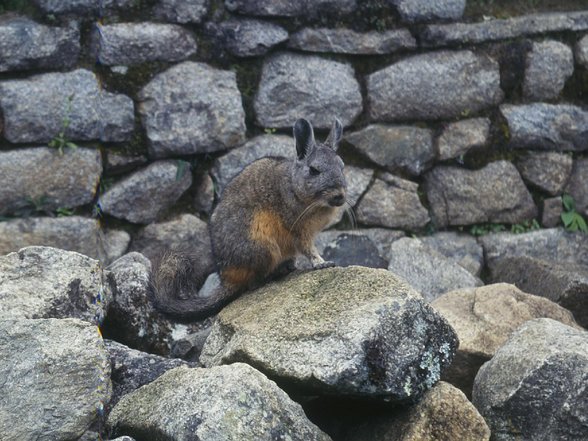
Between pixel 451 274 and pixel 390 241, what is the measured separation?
2.22ft

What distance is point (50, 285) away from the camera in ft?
17.4

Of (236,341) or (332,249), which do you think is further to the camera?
(332,249)

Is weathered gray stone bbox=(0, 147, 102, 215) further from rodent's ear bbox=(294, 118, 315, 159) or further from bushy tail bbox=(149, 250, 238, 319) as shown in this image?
rodent's ear bbox=(294, 118, 315, 159)

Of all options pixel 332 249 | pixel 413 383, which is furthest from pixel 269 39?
pixel 413 383

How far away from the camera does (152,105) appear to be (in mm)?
7617

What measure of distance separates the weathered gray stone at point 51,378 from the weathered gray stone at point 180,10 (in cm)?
364

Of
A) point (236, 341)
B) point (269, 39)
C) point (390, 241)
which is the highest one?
point (269, 39)

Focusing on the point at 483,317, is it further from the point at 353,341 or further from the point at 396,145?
the point at 396,145

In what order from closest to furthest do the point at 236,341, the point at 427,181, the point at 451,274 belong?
the point at 236,341 < the point at 451,274 < the point at 427,181

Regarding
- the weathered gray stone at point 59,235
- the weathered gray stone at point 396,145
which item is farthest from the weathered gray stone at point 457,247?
the weathered gray stone at point 59,235

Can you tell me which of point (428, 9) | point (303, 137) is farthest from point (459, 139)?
point (303, 137)

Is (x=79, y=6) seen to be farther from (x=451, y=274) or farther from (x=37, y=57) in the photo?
(x=451, y=274)

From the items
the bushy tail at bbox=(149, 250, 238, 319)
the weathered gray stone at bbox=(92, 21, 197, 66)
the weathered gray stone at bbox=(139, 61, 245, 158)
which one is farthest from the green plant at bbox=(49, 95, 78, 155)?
the bushy tail at bbox=(149, 250, 238, 319)

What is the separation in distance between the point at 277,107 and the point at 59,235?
6.74 feet
